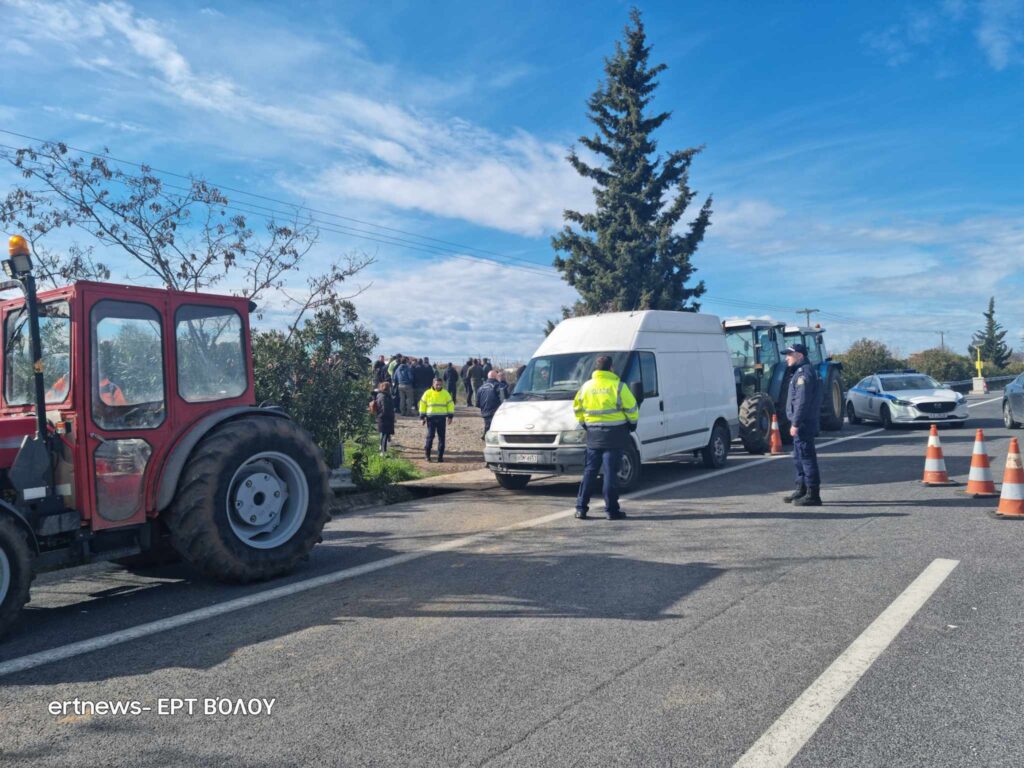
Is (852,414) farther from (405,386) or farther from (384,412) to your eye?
(384,412)

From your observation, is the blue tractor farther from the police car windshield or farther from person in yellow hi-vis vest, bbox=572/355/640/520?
person in yellow hi-vis vest, bbox=572/355/640/520

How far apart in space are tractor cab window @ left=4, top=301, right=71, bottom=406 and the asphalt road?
1.55 m

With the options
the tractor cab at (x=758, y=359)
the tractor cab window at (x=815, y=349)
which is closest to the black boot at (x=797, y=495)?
the tractor cab at (x=758, y=359)

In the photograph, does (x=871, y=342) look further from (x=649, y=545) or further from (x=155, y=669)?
(x=155, y=669)

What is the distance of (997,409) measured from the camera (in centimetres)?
2661

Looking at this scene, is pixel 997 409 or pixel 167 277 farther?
pixel 997 409

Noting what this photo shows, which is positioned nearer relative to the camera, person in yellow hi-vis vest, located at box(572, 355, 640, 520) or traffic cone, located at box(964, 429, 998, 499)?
person in yellow hi-vis vest, located at box(572, 355, 640, 520)

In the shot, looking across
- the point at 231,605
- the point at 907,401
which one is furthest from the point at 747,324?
the point at 231,605

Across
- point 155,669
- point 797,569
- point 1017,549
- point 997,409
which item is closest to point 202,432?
point 155,669

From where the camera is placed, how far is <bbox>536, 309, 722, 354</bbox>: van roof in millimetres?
11570

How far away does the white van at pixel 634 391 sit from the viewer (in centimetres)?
1063

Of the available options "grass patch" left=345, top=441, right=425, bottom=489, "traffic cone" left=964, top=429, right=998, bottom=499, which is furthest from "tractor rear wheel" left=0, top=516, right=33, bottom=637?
"traffic cone" left=964, top=429, right=998, bottom=499

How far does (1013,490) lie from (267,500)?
7.23m

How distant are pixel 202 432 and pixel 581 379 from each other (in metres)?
6.26
